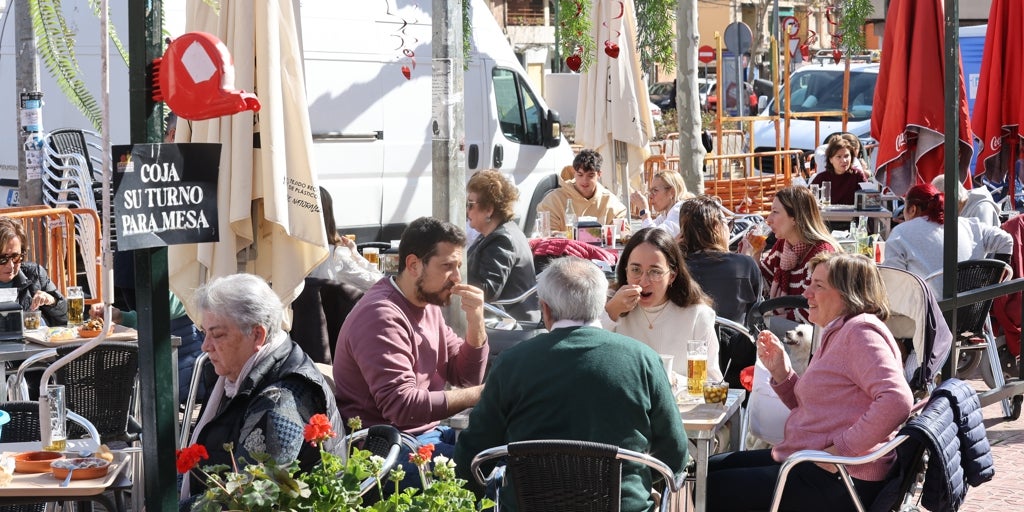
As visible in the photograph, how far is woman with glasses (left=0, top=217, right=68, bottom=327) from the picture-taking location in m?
7.20

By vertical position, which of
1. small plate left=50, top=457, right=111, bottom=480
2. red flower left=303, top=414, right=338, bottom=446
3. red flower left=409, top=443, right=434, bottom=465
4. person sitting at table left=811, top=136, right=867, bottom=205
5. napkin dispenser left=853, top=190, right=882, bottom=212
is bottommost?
small plate left=50, top=457, right=111, bottom=480

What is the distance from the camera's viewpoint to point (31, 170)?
1047 centimetres

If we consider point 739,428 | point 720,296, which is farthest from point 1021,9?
point 739,428

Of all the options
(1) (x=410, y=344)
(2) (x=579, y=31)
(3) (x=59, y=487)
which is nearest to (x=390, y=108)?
(2) (x=579, y=31)

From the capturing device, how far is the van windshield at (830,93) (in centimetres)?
2295

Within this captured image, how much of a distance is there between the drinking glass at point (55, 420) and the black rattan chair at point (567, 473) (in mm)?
1359

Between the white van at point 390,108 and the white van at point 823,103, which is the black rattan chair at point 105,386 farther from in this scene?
the white van at point 823,103

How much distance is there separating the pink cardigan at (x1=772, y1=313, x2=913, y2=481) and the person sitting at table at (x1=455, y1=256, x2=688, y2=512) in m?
0.74

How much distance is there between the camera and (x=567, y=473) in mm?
3742

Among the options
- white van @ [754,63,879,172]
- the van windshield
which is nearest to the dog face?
white van @ [754,63,879,172]

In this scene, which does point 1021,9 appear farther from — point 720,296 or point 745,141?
point 745,141

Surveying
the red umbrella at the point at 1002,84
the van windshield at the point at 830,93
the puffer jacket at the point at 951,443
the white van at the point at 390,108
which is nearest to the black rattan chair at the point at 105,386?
the puffer jacket at the point at 951,443

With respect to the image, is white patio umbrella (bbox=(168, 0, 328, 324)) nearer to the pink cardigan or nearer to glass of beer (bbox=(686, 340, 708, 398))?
glass of beer (bbox=(686, 340, 708, 398))

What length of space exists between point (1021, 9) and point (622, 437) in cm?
611
